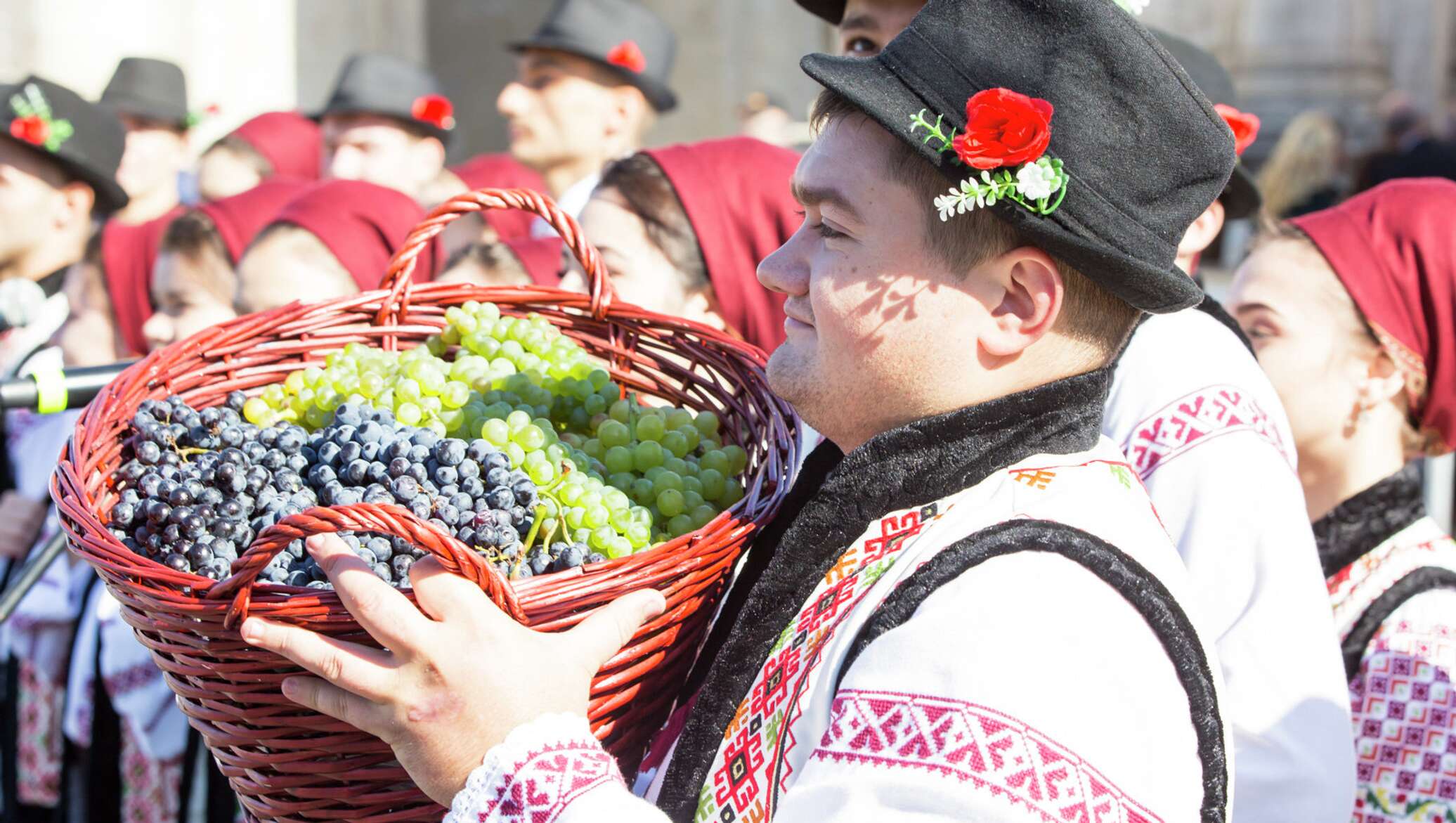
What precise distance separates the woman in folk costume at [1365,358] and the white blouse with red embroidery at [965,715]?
1329mm

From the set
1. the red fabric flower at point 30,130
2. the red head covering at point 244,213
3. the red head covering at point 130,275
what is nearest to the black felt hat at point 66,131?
the red fabric flower at point 30,130

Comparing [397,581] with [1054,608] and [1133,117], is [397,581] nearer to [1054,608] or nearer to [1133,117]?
[1054,608]

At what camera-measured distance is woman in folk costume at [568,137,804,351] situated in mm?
2662

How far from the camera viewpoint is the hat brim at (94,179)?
435 cm

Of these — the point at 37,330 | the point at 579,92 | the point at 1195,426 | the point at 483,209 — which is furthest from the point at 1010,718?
the point at 579,92

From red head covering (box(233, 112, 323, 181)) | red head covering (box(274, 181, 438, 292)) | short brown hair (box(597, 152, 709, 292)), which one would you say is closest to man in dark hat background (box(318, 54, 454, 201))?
red head covering (box(233, 112, 323, 181))

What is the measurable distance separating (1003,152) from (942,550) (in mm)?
375

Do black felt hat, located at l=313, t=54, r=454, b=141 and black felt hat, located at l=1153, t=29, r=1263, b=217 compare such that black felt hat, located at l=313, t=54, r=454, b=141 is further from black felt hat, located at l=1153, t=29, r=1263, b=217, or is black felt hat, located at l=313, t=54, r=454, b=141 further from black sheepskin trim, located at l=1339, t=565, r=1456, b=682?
black sheepskin trim, located at l=1339, t=565, r=1456, b=682

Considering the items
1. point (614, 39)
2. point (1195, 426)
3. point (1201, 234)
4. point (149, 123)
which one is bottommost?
point (1195, 426)

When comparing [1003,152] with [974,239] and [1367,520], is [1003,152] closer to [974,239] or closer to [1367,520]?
[974,239]

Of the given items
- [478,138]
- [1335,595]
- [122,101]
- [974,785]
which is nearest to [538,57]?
[122,101]

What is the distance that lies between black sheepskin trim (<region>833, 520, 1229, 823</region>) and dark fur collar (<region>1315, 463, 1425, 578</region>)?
1.38 m

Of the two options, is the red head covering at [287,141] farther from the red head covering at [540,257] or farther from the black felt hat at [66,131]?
the red head covering at [540,257]

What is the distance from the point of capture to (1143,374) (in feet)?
6.28
